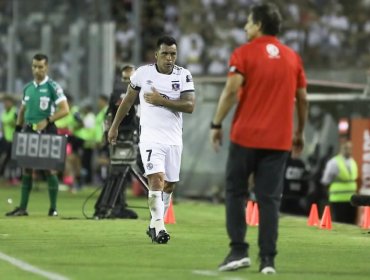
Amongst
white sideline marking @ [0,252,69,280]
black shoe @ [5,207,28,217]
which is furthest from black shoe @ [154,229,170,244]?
black shoe @ [5,207,28,217]

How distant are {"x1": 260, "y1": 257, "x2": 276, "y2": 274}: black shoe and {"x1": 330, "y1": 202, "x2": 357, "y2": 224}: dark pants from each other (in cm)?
1187

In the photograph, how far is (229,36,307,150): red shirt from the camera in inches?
435

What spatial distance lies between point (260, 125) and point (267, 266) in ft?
3.75

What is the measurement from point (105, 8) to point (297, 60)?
82.2 feet

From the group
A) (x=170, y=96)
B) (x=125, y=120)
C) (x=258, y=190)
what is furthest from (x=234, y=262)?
(x=125, y=120)

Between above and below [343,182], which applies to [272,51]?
above

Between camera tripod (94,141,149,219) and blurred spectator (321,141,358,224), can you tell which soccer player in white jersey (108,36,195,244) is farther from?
blurred spectator (321,141,358,224)

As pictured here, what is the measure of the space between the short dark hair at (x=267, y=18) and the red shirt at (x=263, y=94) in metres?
0.07

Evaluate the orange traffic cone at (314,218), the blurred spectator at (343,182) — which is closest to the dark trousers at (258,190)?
the orange traffic cone at (314,218)

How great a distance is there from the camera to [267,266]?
11.0 meters

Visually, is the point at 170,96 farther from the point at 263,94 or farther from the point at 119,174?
the point at 119,174

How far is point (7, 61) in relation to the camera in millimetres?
37844

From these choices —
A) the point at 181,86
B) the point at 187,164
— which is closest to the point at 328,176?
the point at 187,164

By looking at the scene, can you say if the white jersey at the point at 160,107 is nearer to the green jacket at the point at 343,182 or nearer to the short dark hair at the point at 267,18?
the short dark hair at the point at 267,18
